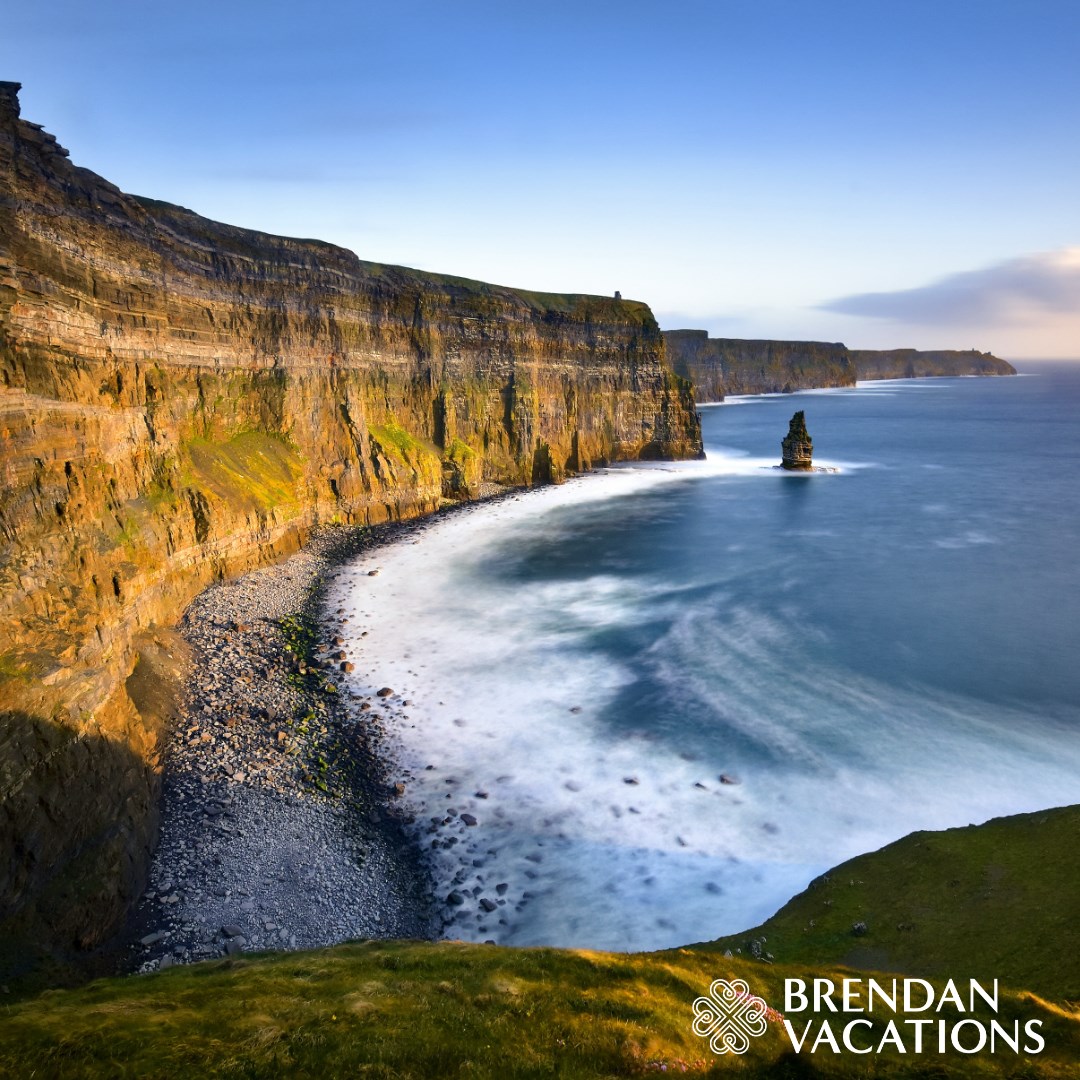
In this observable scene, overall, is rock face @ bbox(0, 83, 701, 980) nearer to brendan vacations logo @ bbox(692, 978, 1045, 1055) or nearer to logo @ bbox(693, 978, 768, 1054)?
logo @ bbox(693, 978, 768, 1054)

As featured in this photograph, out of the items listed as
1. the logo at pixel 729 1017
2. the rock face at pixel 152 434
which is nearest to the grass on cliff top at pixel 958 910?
the logo at pixel 729 1017

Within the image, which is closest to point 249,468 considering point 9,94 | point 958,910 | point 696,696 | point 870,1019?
point 9,94

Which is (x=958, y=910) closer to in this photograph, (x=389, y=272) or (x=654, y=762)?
(x=654, y=762)

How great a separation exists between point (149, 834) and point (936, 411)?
184540 mm

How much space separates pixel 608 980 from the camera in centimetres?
1175

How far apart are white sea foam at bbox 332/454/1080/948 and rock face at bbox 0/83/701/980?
8.36 meters

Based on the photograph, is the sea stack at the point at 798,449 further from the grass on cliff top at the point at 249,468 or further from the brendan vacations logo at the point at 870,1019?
the brendan vacations logo at the point at 870,1019

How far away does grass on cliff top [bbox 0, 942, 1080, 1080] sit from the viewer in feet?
29.9

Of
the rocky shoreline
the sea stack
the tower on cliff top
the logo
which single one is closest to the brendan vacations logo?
the logo

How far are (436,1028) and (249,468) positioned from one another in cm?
3757

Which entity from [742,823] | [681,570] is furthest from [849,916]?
[681,570]

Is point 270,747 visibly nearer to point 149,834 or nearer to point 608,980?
point 149,834

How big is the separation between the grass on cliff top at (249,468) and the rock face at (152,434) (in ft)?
0.57

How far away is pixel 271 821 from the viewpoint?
1923 cm
